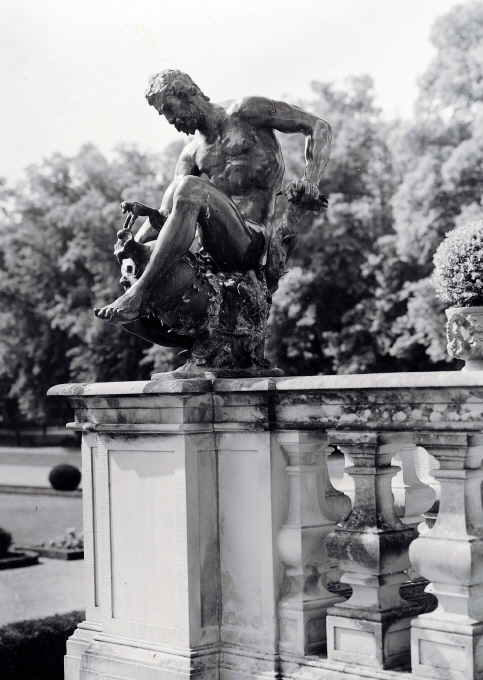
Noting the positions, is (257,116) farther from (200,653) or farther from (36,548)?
(36,548)

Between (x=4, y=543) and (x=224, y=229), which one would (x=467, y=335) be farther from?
(x=4, y=543)

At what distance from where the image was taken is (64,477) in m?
23.0

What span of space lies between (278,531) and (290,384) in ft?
2.16

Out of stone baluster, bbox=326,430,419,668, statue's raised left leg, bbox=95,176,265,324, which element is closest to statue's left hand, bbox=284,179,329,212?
statue's raised left leg, bbox=95,176,265,324

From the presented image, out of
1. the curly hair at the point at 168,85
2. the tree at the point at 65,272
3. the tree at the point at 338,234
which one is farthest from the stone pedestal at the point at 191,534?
the tree at the point at 65,272

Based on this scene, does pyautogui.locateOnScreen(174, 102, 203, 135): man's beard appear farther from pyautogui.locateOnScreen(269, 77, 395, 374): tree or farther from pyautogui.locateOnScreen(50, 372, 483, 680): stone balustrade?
pyautogui.locateOnScreen(269, 77, 395, 374): tree

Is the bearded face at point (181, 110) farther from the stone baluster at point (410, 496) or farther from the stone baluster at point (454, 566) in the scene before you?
the stone baluster at point (454, 566)

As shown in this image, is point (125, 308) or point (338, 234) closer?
point (125, 308)

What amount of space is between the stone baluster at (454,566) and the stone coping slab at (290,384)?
209 mm

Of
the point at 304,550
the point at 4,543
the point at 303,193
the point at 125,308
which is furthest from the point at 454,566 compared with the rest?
the point at 4,543

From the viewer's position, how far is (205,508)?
4.68 m

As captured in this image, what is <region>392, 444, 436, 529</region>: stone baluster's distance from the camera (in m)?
5.13

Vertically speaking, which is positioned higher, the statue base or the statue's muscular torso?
the statue's muscular torso

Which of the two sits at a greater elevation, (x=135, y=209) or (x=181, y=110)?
(x=181, y=110)
